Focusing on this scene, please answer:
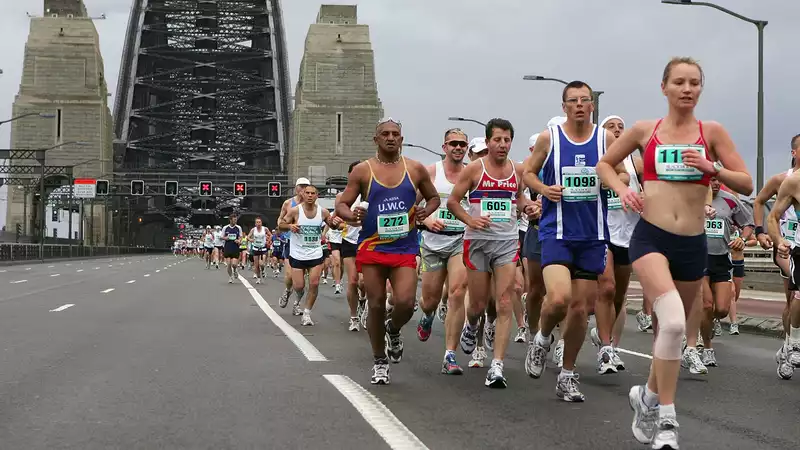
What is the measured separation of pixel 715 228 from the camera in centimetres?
1055

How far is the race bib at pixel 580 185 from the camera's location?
25.7ft

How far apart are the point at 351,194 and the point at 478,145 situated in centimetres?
198

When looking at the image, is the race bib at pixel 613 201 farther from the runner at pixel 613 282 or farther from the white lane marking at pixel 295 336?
the white lane marking at pixel 295 336

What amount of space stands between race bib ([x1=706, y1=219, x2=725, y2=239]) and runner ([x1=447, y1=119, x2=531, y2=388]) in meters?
2.40

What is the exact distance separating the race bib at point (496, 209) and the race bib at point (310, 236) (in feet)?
22.5

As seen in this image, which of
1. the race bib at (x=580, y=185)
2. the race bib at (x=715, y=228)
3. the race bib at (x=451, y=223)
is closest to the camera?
the race bib at (x=580, y=185)

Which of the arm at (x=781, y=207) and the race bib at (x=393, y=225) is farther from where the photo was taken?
the arm at (x=781, y=207)

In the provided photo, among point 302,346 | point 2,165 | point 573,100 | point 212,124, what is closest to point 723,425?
point 573,100

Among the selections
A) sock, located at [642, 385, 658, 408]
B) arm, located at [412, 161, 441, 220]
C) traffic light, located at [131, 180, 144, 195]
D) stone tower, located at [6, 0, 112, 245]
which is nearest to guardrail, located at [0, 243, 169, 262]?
traffic light, located at [131, 180, 144, 195]

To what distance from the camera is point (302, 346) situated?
38.1 feet

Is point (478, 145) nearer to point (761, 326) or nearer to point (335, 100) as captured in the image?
point (761, 326)

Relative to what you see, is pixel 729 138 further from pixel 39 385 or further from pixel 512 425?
pixel 39 385

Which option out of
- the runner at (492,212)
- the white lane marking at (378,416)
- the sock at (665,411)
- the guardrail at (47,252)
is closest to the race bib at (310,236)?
the runner at (492,212)

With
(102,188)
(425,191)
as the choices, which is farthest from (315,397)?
(102,188)
